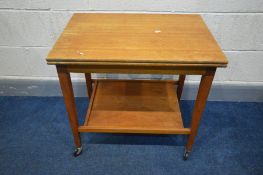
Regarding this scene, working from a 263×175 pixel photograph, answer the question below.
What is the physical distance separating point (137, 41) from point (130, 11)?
451mm

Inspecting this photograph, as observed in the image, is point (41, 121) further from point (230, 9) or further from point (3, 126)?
point (230, 9)

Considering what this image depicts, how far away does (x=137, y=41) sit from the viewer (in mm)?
850

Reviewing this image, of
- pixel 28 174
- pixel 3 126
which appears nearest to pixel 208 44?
pixel 28 174

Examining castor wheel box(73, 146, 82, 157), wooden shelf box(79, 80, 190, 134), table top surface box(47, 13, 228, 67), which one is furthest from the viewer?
castor wheel box(73, 146, 82, 157)

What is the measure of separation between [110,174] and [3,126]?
0.77 m

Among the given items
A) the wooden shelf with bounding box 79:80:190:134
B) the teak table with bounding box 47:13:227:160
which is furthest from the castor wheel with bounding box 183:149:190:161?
the wooden shelf with bounding box 79:80:190:134

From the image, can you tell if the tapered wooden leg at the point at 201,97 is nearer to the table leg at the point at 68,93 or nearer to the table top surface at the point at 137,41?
the table top surface at the point at 137,41

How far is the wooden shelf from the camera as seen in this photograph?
103cm

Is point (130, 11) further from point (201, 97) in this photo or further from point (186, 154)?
point (186, 154)

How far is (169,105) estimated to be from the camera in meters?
1.21

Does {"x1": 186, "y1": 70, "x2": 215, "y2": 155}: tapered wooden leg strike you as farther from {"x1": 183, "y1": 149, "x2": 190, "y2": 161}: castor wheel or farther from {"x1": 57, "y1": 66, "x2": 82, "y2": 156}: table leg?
{"x1": 57, "y1": 66, "x2": 82, "y2": 156}: table leg

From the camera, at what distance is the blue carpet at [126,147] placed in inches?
44.0

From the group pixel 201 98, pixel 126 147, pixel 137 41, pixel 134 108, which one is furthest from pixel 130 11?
pixel 126 147

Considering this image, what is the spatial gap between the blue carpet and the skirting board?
0.35 ft
